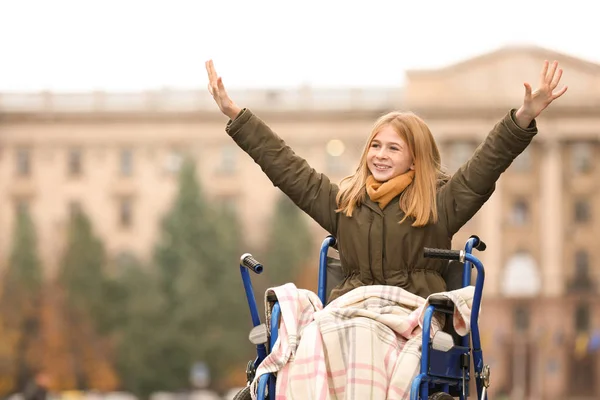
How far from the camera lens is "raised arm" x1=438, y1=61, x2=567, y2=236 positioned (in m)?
6.83

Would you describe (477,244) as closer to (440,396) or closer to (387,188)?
(387,188)

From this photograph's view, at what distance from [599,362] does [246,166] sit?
23.9 metres

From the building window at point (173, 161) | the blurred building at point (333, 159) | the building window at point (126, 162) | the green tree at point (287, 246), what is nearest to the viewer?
the green tree at point (287, 246)

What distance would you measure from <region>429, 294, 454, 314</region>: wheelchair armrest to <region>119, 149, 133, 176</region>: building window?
99.0 metres

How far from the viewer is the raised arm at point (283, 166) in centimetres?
719

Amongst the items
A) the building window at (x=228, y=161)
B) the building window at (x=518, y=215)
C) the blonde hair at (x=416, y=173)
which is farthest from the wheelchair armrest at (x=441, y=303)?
the building window at (x=228, y=161)

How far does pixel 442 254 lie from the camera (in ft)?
21.9

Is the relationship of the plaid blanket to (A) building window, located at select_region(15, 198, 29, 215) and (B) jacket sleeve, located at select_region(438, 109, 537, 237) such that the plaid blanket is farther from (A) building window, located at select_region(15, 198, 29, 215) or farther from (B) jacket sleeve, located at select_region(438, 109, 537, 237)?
(A) building window, located at select_region(15, 198, 29, 215)

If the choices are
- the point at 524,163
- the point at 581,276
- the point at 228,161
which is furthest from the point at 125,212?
the point at 581,276

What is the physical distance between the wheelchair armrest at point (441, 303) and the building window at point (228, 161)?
321ft

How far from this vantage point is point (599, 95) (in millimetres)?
102188

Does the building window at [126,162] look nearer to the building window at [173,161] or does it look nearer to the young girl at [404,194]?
the building window at [173,161]

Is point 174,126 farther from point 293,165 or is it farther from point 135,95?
point 293,165

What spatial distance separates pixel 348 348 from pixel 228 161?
327 feet
